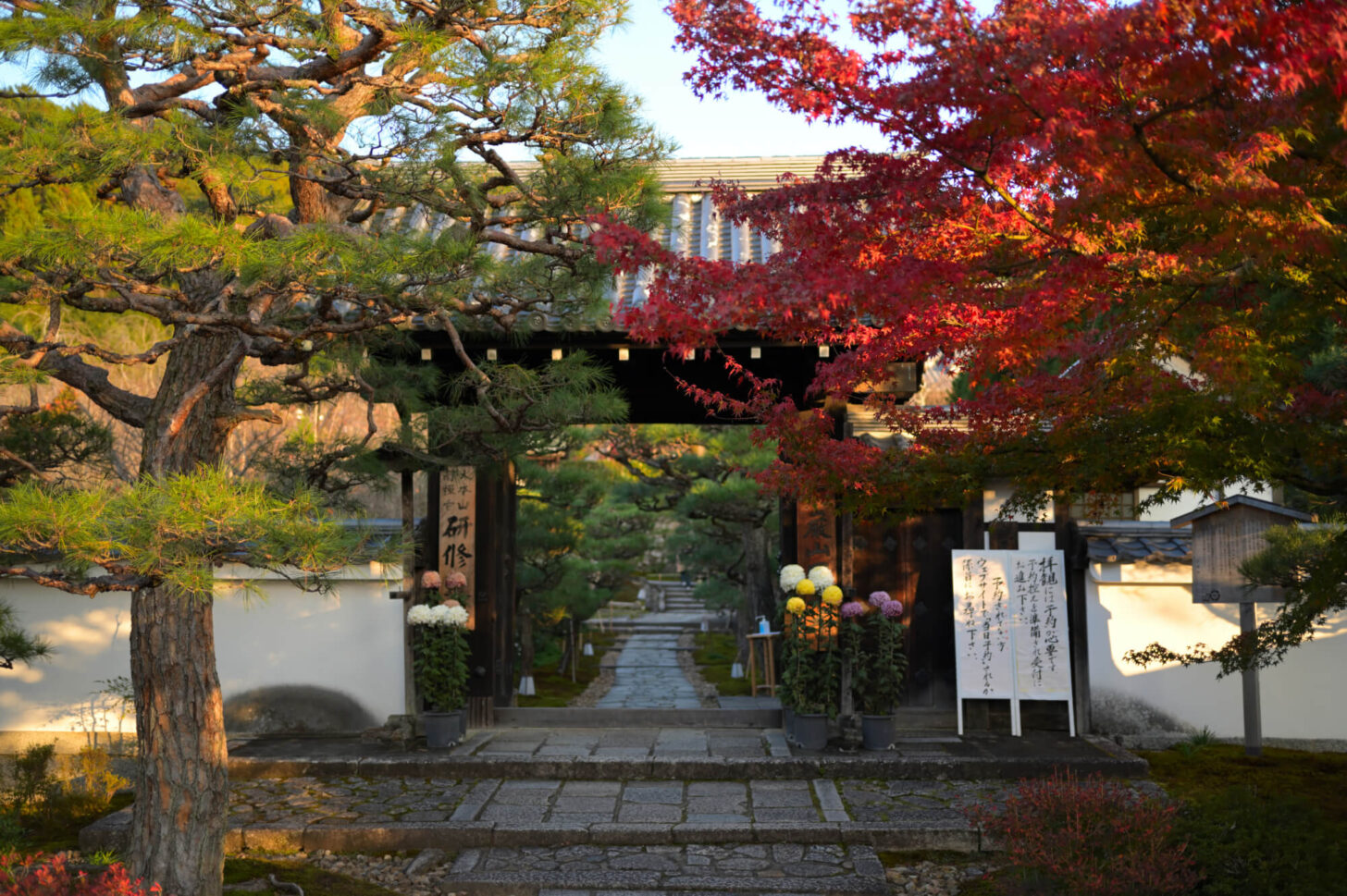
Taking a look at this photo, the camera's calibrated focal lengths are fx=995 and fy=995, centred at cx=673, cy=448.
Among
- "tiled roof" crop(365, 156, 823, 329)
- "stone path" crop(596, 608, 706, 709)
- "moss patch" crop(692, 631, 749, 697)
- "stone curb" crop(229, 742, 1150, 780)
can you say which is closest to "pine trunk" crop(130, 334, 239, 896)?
"stone curb" crop(229, 742, 1150, 780)

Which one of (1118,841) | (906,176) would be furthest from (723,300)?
(1118,841)

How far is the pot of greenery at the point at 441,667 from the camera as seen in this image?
8.60 m

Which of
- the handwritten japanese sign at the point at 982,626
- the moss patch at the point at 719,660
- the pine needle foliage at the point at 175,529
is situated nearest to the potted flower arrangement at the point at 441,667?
the handwritten japanese sign at the point at 982,626

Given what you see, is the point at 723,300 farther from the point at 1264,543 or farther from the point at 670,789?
the point at 1264,543

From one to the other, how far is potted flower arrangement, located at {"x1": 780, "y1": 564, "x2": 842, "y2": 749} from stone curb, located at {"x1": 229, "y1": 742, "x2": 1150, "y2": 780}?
44 centimetres

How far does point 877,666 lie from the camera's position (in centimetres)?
863

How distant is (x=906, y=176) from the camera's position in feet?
13.7

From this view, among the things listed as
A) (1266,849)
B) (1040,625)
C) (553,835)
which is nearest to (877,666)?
(1040,625)

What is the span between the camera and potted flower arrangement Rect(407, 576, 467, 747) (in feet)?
28.2

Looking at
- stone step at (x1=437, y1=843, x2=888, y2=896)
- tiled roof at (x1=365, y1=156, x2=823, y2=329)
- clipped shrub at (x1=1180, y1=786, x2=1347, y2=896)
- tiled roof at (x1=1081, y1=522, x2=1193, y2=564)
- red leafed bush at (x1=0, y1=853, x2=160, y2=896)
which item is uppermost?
tiled roof at (x1=365, y1=156, x2=823, y2=329)

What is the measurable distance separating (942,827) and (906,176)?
446 cm

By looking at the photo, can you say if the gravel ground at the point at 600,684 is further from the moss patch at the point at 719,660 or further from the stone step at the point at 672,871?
the stone step at the point at 672,871

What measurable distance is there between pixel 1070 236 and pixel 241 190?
3566mm

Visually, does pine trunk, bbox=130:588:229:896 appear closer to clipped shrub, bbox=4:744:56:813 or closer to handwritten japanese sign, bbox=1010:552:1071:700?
clipped shrub, bbox=4:744:56:813
